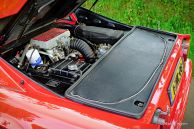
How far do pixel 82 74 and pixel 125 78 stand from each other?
40 cm

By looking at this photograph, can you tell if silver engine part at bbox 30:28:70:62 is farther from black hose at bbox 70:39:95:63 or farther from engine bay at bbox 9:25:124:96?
black hose at bbox 70:39:95:63

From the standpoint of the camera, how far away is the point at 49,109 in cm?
275

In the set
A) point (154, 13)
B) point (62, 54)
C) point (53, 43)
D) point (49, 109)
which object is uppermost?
point (154, 13)

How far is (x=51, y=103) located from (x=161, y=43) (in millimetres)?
1548

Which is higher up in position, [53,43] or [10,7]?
[10,7]

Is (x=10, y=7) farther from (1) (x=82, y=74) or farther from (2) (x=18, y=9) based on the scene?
(1) (x=82, y=74)

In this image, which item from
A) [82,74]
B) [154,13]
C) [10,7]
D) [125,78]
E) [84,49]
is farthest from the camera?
[154,13]

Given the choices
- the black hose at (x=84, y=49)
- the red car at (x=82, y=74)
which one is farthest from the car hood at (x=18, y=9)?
the black hose at (x=84, y=49)

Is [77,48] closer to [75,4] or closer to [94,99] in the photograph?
[75,4]

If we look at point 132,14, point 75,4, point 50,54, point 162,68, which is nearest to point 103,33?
point 75,4

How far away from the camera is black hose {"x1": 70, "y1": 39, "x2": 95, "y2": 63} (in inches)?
141

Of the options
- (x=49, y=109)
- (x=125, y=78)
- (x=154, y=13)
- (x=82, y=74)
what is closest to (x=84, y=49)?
(x=82, y=74)

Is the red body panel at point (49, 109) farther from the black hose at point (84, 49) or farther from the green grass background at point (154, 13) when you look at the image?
the green grass background at point (154, 13)

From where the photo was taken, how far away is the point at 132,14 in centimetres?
719
